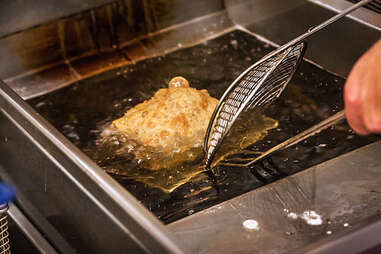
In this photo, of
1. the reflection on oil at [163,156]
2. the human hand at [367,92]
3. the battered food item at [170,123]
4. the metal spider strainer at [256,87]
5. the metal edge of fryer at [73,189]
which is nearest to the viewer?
the human hand at [367,92]

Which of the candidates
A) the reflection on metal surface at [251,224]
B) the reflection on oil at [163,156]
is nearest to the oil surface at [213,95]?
the reflection on oil at [163,156]

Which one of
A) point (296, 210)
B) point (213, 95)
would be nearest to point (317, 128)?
point (296, 210)

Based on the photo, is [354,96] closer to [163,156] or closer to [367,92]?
[367,92]

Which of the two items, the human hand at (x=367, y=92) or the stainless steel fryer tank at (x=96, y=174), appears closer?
the human hand at (x=367, y=92)

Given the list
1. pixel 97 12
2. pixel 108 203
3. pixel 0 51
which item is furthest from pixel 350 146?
pixel 0 51

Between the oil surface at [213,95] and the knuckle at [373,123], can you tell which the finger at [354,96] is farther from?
the oil surface at [213,95]

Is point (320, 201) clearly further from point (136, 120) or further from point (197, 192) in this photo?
point (136, 120)
